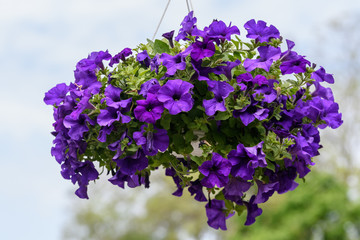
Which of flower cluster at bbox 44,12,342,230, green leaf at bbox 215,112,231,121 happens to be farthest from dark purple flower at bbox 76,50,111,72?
green leaf at bbox 215,112,231,121

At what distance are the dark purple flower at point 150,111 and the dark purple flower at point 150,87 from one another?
0.03 meters

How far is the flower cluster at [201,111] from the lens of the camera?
1.82m

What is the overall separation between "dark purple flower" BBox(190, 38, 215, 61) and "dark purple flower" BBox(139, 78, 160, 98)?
0.18 m

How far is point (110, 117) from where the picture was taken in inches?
73.6

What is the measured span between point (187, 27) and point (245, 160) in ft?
2.04

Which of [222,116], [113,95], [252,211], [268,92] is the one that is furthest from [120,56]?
[252,211]

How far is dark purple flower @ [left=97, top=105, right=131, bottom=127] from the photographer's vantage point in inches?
71.7

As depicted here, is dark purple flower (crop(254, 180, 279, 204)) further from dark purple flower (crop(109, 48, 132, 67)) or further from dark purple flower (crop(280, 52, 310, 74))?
dark purple flower (crop(109, 48, 132, 67))

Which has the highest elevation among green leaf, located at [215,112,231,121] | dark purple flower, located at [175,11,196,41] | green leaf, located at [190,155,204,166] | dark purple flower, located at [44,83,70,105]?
dark purple flower, located at [175,11,196,41]

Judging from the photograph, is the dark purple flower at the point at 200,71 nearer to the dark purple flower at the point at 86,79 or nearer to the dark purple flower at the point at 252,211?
the dark purple flower at the point at 86,79

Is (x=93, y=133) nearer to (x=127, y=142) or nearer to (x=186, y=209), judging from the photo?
(x=127, y=142)

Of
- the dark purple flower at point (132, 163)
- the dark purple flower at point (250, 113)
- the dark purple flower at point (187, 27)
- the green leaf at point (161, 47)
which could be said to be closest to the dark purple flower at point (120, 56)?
the green leaf at point (161, 47)

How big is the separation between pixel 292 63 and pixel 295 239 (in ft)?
24.5

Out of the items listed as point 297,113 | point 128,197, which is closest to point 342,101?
point 128,197
